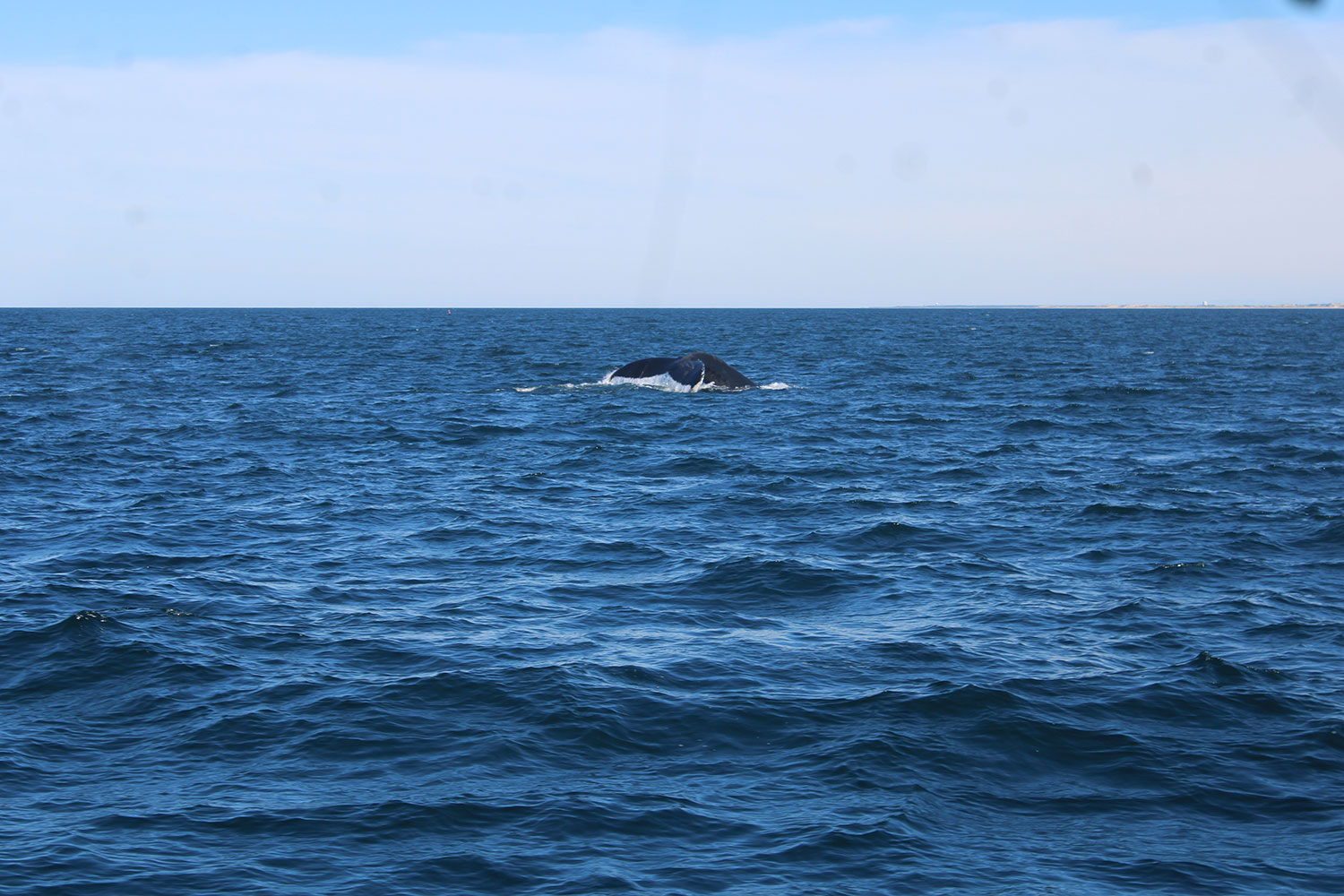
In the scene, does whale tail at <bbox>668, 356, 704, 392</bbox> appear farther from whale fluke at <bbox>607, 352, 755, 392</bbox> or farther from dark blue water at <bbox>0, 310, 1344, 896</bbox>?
dark blue water at <bbox>0, 310, 1344, 896</bbox>

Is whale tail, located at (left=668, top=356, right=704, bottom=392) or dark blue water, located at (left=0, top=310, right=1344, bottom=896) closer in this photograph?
→ dark blue water, located at (left=0, top=310, right=1344, bottom=896)

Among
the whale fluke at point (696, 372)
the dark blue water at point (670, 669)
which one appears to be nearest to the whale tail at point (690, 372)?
the whale fluke at point (696, 372)

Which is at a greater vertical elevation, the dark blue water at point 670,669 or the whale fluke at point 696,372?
the whale fluke at point 696,372

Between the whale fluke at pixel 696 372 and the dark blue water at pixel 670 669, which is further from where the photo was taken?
the whale fluke at pixel 696 372

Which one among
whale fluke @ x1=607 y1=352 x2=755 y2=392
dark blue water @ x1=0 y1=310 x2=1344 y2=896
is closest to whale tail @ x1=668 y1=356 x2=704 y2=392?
whale fluke @ x1=607 y1=352 x2=755 y2=392

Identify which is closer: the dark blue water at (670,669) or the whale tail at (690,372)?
the dark blue water at (670,669)

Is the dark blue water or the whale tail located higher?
the whale tail

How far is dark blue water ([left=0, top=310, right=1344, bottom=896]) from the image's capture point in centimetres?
863

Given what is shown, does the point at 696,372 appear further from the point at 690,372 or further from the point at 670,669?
the point at 670,669

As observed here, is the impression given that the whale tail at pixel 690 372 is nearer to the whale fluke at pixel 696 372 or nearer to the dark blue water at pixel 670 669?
the whale fluke at pixel 696 372

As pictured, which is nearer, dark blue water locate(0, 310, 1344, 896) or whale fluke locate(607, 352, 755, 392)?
dark blue water locate(0, 310, 1344, 896)

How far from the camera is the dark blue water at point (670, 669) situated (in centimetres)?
863

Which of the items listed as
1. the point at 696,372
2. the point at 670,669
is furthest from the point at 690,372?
the point at 670,669

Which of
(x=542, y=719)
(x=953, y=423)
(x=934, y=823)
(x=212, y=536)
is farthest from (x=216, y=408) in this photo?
(x=934, y=823)
